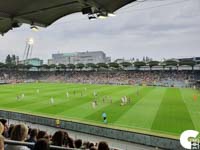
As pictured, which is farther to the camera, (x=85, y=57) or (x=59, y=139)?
(x=85, y=57)

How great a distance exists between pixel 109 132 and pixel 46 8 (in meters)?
11.5

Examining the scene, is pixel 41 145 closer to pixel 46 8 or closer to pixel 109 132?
pixel 46 8

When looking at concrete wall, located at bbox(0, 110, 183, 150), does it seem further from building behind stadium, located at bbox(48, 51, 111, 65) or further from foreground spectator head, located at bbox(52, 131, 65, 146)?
building behind stadium, located at bbox(48, 51, 111, 65)

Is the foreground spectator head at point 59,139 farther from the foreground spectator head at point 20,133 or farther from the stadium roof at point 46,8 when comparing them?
the stadium roof at point 46,8

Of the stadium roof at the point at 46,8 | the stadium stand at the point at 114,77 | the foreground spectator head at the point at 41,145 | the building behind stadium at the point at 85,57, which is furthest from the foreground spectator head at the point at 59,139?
the building behind stadium at the point at 85,57

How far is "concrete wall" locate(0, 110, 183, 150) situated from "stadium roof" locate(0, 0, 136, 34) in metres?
9.70

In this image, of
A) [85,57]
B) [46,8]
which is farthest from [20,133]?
[85,57]

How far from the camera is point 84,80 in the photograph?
82375mm

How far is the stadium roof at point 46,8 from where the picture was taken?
6.19m

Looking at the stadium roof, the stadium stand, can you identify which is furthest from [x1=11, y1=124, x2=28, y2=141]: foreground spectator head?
the stadium stand

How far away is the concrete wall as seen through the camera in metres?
14.4

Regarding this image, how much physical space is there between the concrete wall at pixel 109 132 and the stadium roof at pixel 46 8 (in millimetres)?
9697

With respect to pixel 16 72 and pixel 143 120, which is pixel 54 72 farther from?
pixel 143 120

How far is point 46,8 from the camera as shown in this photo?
22.1ft
